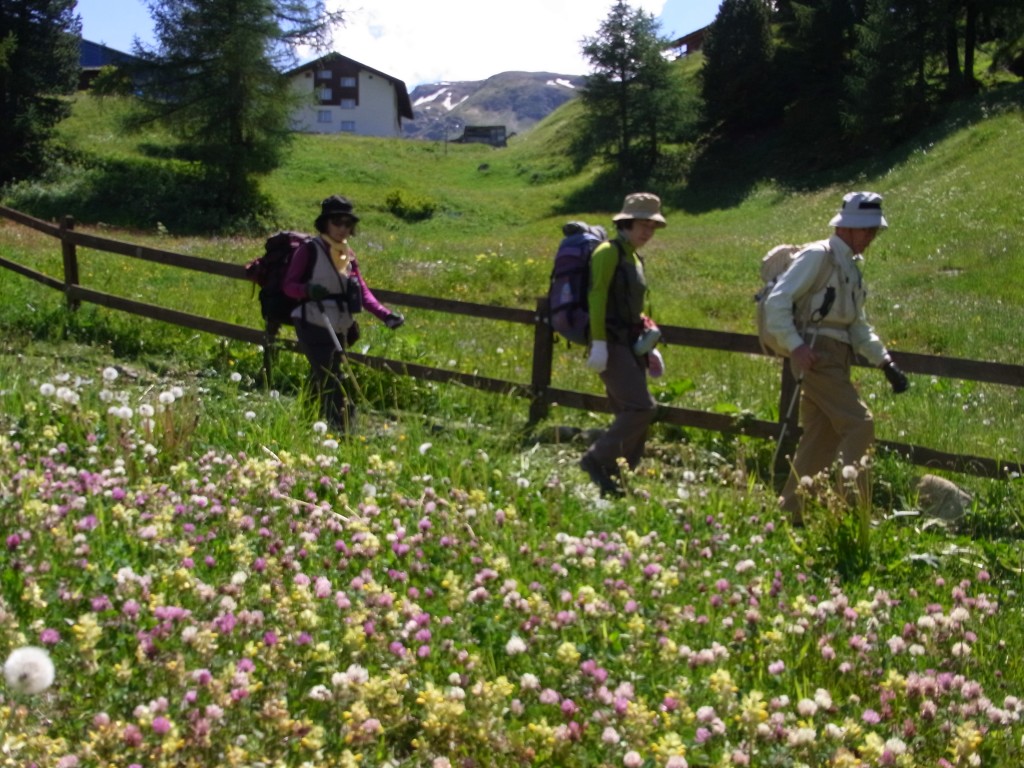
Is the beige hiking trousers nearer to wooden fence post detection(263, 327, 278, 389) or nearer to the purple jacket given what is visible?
the purple jacket

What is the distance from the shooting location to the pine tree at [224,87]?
38.2 m

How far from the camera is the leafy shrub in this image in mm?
46688

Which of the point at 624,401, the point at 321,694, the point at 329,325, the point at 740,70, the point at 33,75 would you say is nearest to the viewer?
the point at 321,694

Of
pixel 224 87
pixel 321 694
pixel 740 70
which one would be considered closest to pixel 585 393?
pixel 321 694

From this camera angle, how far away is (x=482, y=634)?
351 cm

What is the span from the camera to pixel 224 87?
1503 inches

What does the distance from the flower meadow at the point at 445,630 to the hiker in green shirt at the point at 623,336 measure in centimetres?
141

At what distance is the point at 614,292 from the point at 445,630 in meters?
3.33

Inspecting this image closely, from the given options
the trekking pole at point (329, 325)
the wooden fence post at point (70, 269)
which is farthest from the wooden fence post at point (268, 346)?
the wooden fence post at point (70, 269)

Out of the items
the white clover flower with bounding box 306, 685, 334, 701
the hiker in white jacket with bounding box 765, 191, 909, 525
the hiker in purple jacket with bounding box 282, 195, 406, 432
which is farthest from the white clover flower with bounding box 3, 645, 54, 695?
the hiker in purple jacket with bounding box 282, 195, 406, 432

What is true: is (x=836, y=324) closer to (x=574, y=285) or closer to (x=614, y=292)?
(x=614, y=292)

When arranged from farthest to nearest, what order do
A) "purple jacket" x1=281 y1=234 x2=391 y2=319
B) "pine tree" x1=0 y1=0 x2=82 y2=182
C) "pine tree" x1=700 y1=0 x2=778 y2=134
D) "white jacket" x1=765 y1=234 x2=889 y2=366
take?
"pine tree" x1=700 y1=0 x2=778 y2=134 → "pine tree" x1=0 y1=0 x2=82 y2=182 → "purple jacket" x1=281 y1=234 x2=391 y2=319 → "white jacket" x1=765 y1=234 x2=889 y2=366

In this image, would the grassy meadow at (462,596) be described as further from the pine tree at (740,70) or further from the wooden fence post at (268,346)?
the pine tree at (740,70)

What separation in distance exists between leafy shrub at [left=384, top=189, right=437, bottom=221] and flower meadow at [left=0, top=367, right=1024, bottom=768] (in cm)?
4201
